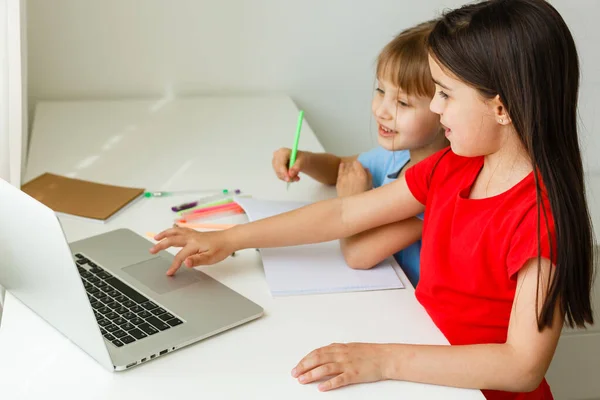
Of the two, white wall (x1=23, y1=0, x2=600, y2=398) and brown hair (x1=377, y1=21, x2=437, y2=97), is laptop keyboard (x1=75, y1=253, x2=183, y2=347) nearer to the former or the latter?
brown hair (x1=377, y1=21, x2=437, y2=97)

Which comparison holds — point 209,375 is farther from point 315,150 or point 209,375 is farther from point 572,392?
point 572,392

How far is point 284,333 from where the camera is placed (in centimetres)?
100

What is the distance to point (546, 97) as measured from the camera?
3.13ft

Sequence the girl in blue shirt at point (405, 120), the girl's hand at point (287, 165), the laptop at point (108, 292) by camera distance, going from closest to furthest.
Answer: the laptop at point (108, 292)
the girl in blue shirt at point (405, 120)
the girl's hand at point (287, 165)

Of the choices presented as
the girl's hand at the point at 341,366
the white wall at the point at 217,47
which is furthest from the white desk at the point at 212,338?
the white wall at the point at 217,47

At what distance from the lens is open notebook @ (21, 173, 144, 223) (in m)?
1.36

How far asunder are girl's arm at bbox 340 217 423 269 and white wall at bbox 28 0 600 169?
0.96 meters

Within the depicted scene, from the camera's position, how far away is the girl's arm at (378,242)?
119cm

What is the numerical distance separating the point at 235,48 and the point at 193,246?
3.29ft

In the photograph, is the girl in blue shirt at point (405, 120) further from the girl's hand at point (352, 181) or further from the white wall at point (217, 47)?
the white wall at point (217, 47)

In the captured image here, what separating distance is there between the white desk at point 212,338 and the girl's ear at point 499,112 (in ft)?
0.92

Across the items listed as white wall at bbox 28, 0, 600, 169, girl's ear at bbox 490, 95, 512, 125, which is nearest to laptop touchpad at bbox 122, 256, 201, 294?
girl's ear at bbox 490, 95, 512, 125

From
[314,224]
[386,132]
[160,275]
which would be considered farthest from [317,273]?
[386,132]

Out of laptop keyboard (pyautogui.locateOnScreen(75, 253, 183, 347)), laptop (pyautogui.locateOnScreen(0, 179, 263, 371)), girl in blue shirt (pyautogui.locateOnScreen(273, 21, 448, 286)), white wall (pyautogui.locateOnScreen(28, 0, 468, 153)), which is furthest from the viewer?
white wall (pyautogui.locateOnScreen(28, 0, 468, 153))
